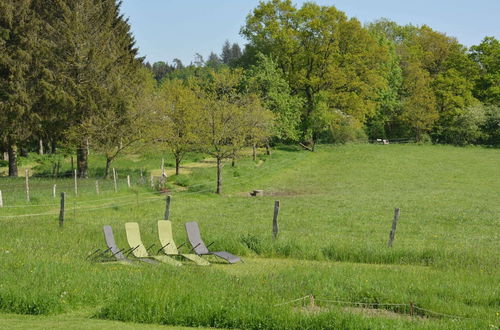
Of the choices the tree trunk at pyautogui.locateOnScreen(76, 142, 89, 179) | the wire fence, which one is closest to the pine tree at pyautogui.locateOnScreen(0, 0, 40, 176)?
the tree trunk at pyautogui.locateOnScreen(76, 142, 89, 179)

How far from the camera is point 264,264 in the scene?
56.6 feet

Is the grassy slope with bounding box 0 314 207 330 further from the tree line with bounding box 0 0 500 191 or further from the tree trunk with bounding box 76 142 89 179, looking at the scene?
the tree trunk with bounding box 76 142 89 179

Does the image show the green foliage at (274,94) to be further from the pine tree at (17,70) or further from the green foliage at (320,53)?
the pine tree at (17,70)

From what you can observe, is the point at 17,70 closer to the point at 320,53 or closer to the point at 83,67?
the point at 83,67

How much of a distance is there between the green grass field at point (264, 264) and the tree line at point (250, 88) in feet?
19.0

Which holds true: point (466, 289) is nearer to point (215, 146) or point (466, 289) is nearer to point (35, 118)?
point (215, 146)

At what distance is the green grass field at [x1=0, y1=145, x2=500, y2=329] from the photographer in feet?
37.6

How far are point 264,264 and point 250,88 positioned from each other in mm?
42211

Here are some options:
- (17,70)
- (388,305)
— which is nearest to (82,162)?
(17,70)

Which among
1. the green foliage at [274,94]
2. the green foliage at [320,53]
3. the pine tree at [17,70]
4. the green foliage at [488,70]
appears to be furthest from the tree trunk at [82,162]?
the green foliage at [488,70]

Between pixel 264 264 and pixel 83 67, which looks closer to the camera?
pixel 264 264

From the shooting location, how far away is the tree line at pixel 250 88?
41.3 m

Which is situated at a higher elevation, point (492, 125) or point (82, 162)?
point (492, 125)

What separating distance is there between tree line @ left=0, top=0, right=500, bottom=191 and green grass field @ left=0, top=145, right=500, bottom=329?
578 centimetres
